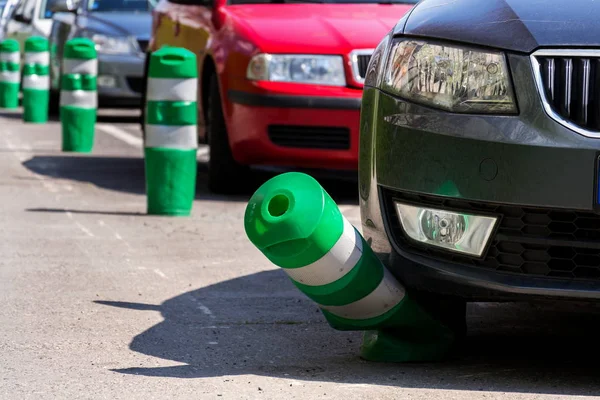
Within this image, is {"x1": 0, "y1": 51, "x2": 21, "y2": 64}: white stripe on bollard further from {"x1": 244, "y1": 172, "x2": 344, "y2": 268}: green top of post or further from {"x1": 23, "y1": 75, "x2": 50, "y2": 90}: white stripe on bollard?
{"x1": 244, "y1": 172, "x2": 344, "y2": 268}: green top of post

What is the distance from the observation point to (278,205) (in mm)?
4008

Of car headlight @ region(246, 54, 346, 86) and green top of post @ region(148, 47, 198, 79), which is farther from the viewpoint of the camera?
car headlight @ region(246, 54, 346, 86)

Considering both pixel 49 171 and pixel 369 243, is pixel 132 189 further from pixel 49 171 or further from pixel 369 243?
pixel 369 243

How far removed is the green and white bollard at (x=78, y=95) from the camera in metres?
12.0

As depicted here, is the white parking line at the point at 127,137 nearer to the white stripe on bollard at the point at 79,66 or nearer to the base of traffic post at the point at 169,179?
the white stripe on bollard at the point at 79,66

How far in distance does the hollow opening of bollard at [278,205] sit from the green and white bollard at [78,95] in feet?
26.9

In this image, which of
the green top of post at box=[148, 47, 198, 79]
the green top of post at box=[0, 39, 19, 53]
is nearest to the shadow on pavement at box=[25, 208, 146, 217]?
the green top of post at box=[148, 47, 198, 79]

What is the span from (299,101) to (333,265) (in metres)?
4.41

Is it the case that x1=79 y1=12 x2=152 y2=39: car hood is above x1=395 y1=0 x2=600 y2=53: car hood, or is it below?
below

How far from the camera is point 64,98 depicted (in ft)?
39.7

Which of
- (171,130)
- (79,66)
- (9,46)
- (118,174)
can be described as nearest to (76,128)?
(79,66)

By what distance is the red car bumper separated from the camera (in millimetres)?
8375

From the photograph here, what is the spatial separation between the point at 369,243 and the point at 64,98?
7996 millimetres

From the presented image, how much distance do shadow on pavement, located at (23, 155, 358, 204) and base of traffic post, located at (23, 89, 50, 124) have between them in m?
4.18
